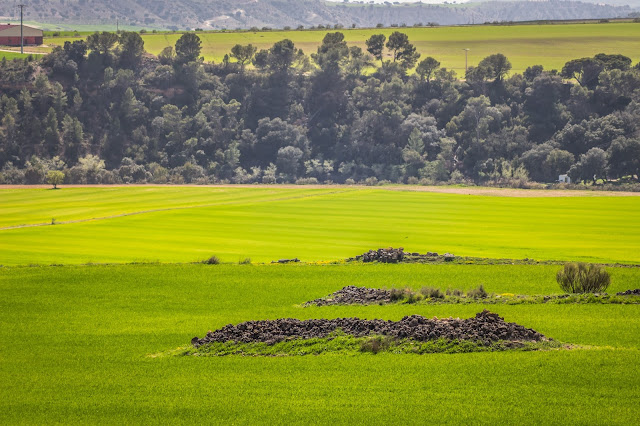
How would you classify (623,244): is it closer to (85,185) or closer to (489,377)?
(489,377)

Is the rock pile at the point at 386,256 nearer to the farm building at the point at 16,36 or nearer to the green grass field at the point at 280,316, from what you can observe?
the green grass field at the point at 280,316

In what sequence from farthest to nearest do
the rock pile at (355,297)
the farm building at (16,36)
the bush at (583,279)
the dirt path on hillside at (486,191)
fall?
the farm building at (16,36)
the dirt path on hillside at (486,191)
the bush at (583,279)
the rock pile at (355,297)

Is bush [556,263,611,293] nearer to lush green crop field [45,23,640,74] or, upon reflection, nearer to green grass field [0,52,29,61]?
lush green crop field [45,23,640,74]

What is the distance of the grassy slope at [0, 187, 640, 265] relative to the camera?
59062 mm

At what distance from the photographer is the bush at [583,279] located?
3952 centimetres

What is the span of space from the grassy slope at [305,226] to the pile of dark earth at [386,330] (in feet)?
82.4

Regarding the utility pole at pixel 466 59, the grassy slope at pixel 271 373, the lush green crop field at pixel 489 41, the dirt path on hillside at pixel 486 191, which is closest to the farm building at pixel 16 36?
the lush green crop field at pixel 489 41

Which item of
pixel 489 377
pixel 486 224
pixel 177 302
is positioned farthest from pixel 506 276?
pixel 486 224

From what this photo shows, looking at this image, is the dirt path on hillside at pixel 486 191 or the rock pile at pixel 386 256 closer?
the rock pile at pixel 386 256

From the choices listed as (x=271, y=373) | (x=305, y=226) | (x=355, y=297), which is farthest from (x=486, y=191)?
(x=271, y=373)

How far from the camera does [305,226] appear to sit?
74312 mm

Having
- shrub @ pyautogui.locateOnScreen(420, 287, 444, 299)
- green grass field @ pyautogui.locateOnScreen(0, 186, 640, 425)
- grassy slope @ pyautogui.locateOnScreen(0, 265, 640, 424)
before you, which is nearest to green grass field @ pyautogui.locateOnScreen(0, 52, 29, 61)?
green grass field @ pyautogui.locateOnScreen(0, 186, 640, 425)

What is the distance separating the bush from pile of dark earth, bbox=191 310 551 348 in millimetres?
11032

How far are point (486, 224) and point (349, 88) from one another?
84.3 m
